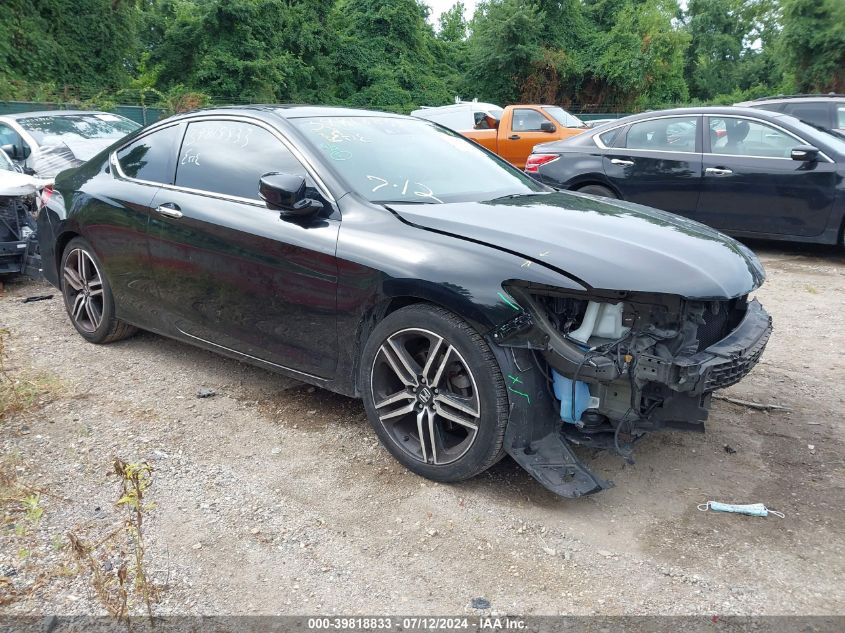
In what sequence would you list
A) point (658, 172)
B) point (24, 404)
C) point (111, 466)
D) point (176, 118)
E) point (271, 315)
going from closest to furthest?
point (111, 466) < point (271, 315) < point (24, 404) < point (176, 118) < point (658, 172)

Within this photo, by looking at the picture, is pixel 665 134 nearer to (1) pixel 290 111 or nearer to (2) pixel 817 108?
(2) pixel 817 108

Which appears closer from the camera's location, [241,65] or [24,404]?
[24,404]

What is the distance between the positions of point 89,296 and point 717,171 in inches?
243

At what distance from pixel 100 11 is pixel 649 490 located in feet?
88.5

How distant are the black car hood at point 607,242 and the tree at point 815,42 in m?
29.2

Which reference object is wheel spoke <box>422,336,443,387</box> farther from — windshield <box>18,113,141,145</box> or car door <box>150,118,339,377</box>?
windshield <box>18,113,141,145</box>

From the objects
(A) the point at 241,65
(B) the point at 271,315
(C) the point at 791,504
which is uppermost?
(A) the point at 241,65

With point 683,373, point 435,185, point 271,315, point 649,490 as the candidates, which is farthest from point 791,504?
point 271,315

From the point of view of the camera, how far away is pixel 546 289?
2916 millimetres

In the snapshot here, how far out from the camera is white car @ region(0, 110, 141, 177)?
29.8 ft

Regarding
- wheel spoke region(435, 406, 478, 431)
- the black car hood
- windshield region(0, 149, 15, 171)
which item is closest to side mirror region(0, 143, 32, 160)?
windshield region(0, 149, 15, 171)

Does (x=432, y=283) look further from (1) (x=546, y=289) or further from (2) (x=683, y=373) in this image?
(2) (x=683, y=373)

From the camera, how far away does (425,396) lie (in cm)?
321

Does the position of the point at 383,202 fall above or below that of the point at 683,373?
above
